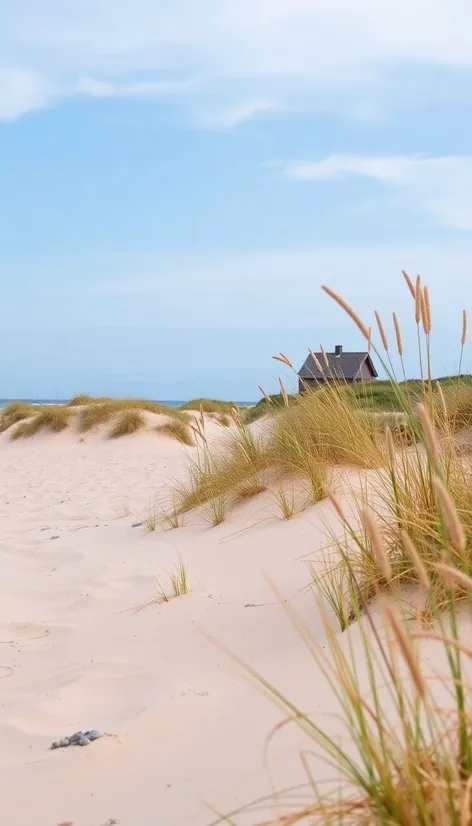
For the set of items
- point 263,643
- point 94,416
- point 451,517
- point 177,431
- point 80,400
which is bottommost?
point 263,643

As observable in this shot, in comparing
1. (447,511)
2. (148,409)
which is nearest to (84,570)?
(447,511)

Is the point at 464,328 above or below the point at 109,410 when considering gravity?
above

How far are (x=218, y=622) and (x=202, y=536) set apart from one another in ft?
5.73

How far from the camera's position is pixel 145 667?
2.92 metres

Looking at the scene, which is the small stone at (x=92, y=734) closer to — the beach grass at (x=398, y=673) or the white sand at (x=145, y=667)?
the white sand at (x=145, y=667)

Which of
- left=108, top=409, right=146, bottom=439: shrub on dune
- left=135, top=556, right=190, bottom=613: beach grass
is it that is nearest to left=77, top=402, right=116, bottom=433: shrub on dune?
left=108, top=409, right=146, bottom=439: shrub on dune

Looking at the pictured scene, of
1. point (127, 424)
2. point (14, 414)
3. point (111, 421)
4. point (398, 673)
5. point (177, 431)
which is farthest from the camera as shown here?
point (14, 414)

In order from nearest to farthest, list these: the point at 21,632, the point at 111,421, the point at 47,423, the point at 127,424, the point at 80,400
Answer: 1. the point at 21,632
2. the point at 127,424
3. the point at 111,421
4. the point at 47,423
5. the point at 80,400

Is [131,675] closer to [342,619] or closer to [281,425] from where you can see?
[342,619]

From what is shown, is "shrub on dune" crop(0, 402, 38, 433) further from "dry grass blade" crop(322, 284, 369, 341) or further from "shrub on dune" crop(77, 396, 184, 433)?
"dry grass blade" crop(322, 284, 369, 341)

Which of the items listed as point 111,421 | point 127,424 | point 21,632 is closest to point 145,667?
point 21,632

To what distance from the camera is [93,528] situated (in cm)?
624

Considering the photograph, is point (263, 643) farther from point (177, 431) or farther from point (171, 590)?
point (177, 431)

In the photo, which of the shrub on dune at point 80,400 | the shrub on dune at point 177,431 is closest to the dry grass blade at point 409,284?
the shrub on dune at point 177,431
